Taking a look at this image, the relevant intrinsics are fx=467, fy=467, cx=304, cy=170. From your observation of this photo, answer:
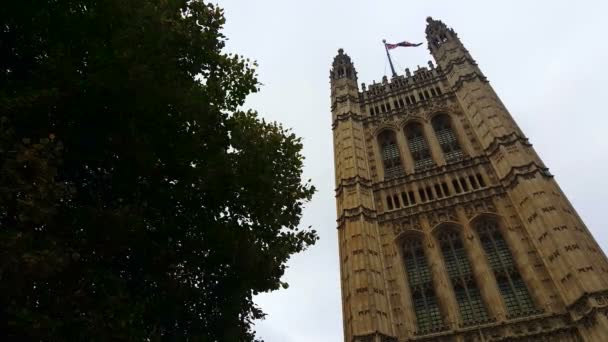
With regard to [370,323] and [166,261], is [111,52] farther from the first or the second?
[370,323]

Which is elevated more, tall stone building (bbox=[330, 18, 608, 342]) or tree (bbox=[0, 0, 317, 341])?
tall stone building (bbox=[330, 18, 608, 342])

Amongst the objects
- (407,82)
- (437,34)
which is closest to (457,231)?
(407,82)

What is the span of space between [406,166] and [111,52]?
82.6ft

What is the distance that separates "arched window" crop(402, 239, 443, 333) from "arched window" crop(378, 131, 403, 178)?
6.66 m

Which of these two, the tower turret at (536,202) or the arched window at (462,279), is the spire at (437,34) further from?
the arched window at (462,279)

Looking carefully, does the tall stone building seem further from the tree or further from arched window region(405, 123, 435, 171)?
the tree

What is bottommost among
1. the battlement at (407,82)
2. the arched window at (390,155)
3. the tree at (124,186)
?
the tree at (124,186)

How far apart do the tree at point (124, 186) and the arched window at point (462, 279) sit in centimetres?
1406

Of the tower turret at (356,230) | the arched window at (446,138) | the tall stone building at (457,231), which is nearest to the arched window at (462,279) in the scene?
the tall stone building at (457,231)

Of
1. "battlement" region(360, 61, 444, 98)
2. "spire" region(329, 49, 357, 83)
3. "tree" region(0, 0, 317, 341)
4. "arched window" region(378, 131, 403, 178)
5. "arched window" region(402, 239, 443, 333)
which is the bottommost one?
"tree" region(0, 0, 317, 341)

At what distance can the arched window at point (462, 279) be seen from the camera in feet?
68.8

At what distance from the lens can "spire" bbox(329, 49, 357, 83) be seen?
42.2 metres

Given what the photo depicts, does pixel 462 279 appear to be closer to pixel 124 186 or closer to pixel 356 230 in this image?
pixel 356 230

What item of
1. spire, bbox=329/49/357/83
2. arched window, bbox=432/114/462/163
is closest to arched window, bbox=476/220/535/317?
arched window, bbox=432/114/462/163
